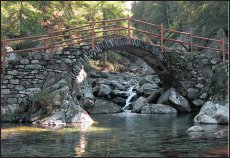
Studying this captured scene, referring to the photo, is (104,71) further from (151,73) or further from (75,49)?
(75,49)

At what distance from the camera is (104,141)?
12.3 metres

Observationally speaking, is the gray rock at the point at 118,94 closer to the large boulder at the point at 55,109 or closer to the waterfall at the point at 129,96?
the waterfall at the point at 129,96

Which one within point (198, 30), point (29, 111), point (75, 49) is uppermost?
point (198, 30)

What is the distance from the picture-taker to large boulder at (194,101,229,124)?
16953 mm

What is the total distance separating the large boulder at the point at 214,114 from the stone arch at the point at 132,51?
5983 millimetres

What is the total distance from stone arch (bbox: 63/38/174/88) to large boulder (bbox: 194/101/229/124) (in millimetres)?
5983

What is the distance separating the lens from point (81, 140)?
41.4ft

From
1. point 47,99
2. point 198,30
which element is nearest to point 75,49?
point 47,99

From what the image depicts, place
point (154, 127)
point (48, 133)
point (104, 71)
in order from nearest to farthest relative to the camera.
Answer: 1. point (48, 133)
2. point (154, 127)
3. point (104, 71)

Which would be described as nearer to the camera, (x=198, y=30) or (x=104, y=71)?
(x=198, y=30)

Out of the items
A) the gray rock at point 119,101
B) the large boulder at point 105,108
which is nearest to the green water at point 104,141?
the large boulder at point 105,108

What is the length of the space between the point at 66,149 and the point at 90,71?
75.4 ft

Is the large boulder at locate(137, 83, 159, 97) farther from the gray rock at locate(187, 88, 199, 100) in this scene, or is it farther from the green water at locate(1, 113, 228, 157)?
the green water at locate(1, 113, 228, 157)

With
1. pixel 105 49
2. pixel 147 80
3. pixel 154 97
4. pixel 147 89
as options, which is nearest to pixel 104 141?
pixel 105 49
